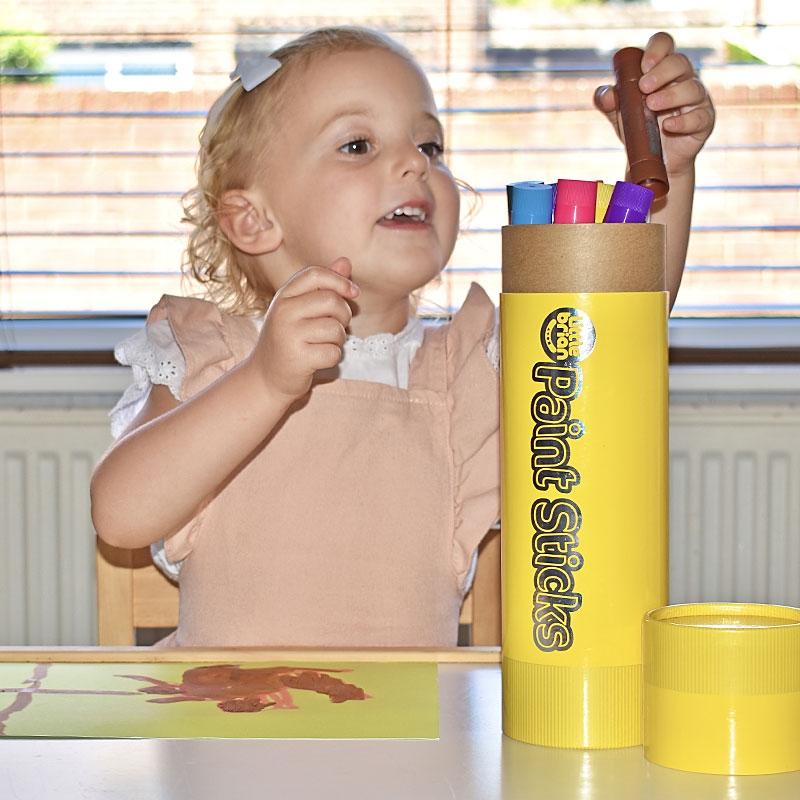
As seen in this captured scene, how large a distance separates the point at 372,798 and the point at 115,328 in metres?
1.58

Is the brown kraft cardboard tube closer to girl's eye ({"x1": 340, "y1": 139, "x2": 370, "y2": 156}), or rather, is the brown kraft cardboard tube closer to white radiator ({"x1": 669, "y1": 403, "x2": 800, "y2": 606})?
girl's eye ({"x1": 340, "y1": 139, "x2": 370, "y2": 156})

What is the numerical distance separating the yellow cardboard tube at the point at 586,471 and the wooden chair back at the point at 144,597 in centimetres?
51

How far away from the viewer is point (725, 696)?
506mm

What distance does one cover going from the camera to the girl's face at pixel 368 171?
106cm

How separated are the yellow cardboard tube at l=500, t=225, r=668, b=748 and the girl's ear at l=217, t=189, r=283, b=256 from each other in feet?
2.04

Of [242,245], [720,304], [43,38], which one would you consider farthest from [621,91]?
[43,38]

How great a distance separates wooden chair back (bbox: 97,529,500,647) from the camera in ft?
3.38

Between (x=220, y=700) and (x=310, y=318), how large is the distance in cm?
25

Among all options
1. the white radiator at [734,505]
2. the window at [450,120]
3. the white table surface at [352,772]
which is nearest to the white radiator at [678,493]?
the white radiator at [734,505]

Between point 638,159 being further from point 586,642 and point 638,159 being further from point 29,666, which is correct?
point 29,666

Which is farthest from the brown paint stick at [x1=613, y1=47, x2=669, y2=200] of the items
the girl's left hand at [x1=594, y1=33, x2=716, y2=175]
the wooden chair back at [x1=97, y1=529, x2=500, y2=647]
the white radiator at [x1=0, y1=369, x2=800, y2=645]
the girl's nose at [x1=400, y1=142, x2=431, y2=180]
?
the white radiator at [x1=0, y1=369, x2=800, y2=645]

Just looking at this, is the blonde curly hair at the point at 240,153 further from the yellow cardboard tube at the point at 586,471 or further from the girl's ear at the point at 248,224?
the yellow cardboard tube at the point at 586,471

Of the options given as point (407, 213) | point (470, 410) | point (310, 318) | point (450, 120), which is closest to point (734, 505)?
point (450, 120)

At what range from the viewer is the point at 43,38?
190 cm
